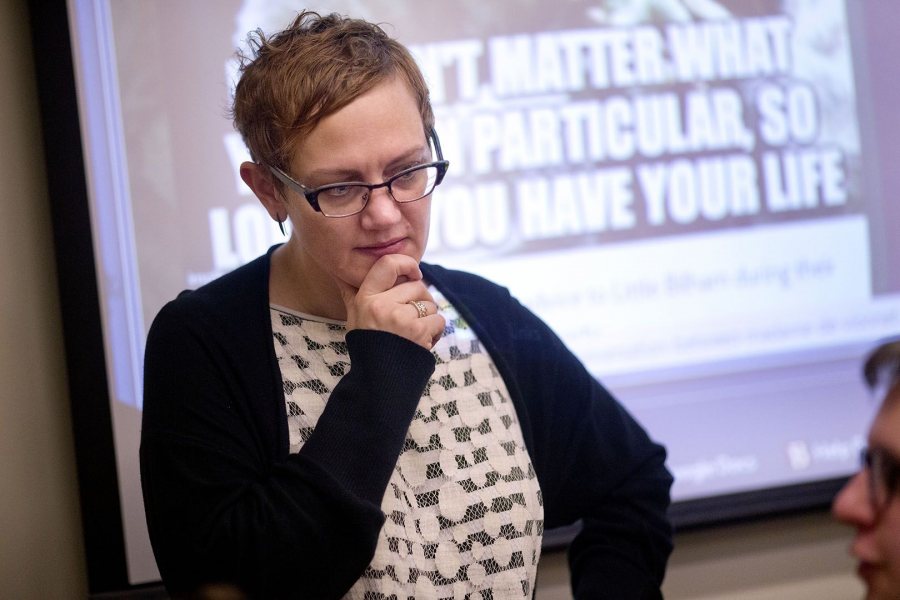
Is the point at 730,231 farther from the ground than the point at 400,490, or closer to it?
farther from the ground

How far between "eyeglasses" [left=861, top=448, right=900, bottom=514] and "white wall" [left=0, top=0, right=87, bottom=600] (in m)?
1.26

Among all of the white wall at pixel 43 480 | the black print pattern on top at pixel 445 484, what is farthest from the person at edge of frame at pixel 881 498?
the white wall at pixel 43 480

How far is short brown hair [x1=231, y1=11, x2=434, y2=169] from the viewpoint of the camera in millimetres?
1075

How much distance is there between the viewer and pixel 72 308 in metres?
1.89

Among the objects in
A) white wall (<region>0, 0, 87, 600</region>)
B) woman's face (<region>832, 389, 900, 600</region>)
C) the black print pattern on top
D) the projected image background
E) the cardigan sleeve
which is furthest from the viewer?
the projected image background

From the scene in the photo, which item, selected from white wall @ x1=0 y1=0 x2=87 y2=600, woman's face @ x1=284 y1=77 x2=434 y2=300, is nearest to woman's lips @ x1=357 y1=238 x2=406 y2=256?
woman's face @ x1=284 y1=77 x2=434 y2=300

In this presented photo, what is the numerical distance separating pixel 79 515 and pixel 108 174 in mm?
753

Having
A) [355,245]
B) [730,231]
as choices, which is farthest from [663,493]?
[730,231]

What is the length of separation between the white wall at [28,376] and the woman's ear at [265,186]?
24.6 inches

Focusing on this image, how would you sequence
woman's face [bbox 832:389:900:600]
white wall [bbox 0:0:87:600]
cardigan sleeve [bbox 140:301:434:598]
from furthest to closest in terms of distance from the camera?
1. white wall [bbox 0:0:87:600]
2. cardigan sleeve [bbox 140:301:434:598]
3. woman's face [bbox 832:389:900:600]

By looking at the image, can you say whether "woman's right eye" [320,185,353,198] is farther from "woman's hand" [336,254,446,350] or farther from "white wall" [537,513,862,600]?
"white wall" [537,513,862,600]

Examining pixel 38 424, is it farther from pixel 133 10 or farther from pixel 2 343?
pixel 133 10

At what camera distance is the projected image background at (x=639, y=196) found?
1.93 metres

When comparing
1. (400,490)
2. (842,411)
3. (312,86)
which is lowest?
(842,411)
